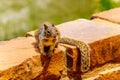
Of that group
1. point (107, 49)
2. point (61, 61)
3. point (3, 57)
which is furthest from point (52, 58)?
point (107, 49)

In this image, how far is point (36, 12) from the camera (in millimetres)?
4145

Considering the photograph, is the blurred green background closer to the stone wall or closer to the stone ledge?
the stone ledge

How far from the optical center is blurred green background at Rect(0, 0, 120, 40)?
4.02 meters

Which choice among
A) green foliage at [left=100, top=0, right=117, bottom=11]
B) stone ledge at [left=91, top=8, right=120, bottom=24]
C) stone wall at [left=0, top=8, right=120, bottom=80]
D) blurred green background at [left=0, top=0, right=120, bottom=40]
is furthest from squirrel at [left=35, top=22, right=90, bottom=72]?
blurred green background at [left=0, top=0, right=120, bottom=40]

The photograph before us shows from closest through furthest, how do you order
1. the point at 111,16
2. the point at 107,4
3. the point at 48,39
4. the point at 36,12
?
the point at 48,39
the point at 111,16
the point at 107,4
the point at 36,12

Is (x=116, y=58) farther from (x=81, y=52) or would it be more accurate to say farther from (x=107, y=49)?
(x=81, y=52)

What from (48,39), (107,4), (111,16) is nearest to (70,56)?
(48,39)

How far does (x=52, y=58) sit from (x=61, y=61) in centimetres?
5

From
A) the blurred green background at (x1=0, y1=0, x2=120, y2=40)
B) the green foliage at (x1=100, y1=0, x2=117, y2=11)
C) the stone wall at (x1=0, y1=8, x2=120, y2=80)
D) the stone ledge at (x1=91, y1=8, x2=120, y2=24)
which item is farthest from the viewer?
the blurred green background at (x1=0, y1=0, x2=120, y2=40)

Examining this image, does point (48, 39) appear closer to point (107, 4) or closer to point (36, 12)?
point (107, 4)

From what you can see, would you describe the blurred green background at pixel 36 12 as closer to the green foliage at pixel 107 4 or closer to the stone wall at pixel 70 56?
the green foliage at pixel 107 4

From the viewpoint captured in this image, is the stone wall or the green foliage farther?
the green foliage

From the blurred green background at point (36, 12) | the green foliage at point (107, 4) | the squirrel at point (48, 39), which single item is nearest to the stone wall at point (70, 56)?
the squirrel at point (48, 39)

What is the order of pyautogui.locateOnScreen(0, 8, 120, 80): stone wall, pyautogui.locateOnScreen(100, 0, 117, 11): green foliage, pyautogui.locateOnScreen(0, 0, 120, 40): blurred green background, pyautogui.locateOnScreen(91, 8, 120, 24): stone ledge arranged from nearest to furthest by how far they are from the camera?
pyautogui.locateOnScreen(0, 8, 120, 80): stone wall → pyautogui.locateOnScreen(91, 8, 120, 24): stone ledge → pyautogui.locateOnScreen(100, 0, 117, 11): green foliage → pyautogui.locateOnScreen(0, 0, 120, 40): blurred green background
